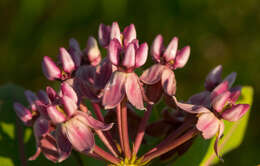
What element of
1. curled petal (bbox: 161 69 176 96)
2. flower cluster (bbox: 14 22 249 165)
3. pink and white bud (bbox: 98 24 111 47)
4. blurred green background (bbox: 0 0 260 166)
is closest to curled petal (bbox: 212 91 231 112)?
flower cluster (bbox: 14 22 249 165)

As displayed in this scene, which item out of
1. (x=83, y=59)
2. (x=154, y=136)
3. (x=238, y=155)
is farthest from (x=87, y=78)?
(x=238, y=155)

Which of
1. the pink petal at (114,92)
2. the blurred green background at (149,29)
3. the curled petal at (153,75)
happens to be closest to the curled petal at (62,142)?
the pink petal at (114,92)

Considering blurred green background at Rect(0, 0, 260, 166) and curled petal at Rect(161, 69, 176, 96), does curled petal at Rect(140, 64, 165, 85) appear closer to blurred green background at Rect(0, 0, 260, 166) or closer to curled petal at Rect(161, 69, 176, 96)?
curled petal at Rect(161, 69, 176, 96)

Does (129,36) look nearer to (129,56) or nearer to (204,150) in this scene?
(129,56)

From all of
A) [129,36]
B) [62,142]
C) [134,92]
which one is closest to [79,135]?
[62,142]

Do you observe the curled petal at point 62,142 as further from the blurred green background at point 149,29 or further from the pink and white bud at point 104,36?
the blurred green background at point 149,29

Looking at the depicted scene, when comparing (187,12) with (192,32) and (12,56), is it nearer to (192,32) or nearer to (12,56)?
(192,32)
